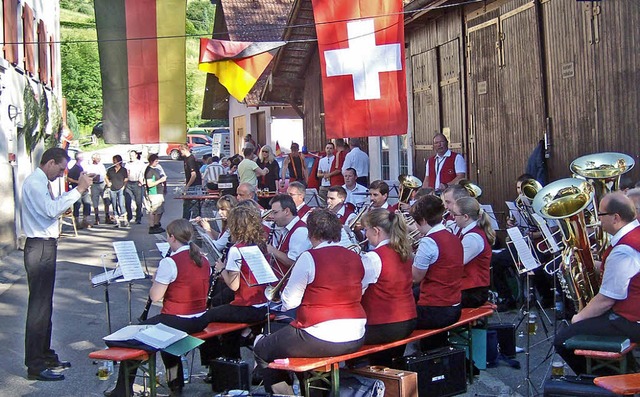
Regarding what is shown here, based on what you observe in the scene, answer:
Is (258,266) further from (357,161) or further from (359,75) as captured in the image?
(357,161)

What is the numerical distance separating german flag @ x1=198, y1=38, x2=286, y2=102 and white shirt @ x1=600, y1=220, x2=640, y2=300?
26.8ft

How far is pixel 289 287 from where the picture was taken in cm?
583

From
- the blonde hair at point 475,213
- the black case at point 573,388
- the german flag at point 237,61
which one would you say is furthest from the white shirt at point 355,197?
the black case at point 573,388

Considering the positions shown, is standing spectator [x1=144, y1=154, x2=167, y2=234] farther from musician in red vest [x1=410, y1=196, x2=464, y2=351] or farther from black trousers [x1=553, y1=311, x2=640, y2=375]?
black trousers [x1=553, y1=311, x2=640, y2=375]

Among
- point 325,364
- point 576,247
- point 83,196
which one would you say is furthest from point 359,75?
point 83,196

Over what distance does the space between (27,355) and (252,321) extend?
6.38 ft

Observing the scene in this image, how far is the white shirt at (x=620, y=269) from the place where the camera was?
5.47 meters

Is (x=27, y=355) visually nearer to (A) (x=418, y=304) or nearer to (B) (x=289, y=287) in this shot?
(B) (x=289, y=287)

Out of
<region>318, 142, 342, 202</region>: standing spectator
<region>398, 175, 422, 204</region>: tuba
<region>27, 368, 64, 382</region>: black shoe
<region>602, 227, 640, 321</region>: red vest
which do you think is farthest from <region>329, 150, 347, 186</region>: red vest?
<region>602, 227, 640, 321</region>: red vest

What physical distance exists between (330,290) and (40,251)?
2830mm

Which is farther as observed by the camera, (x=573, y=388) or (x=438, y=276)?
(x=438, y=276)

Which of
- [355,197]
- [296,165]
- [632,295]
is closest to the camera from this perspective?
[632,295]

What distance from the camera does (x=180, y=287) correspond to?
6.69 metres

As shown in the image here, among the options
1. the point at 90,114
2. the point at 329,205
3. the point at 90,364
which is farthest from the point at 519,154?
the point at 90,114
